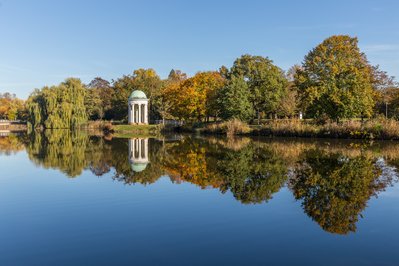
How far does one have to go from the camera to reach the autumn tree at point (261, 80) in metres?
49.8

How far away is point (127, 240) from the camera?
7.03 m

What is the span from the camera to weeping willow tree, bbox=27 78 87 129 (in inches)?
2479

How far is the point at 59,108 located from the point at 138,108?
576 inches

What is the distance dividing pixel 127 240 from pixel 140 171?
9185 millimetres

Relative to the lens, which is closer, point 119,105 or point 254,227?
point 254,227


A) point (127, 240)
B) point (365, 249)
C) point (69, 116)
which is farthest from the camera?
point (69, 116)

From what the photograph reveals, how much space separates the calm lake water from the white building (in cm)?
5223

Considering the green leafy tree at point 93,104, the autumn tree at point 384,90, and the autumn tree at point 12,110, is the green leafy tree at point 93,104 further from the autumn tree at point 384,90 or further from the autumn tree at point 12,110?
the autumn tree at point 384,90

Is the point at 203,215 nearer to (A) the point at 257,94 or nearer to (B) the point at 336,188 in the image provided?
(B) the point at 336,188

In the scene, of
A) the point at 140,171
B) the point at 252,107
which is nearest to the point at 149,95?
the point at 252,107

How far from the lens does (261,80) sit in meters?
50.8

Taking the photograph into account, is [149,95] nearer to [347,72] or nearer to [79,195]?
[347,72]

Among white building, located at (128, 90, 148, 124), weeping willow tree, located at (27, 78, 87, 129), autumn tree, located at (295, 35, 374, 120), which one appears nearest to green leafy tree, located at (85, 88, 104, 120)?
weeping willow tree, located at (27, 78, 87, 129)

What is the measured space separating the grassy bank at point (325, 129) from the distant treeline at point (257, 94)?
10.7 ft
